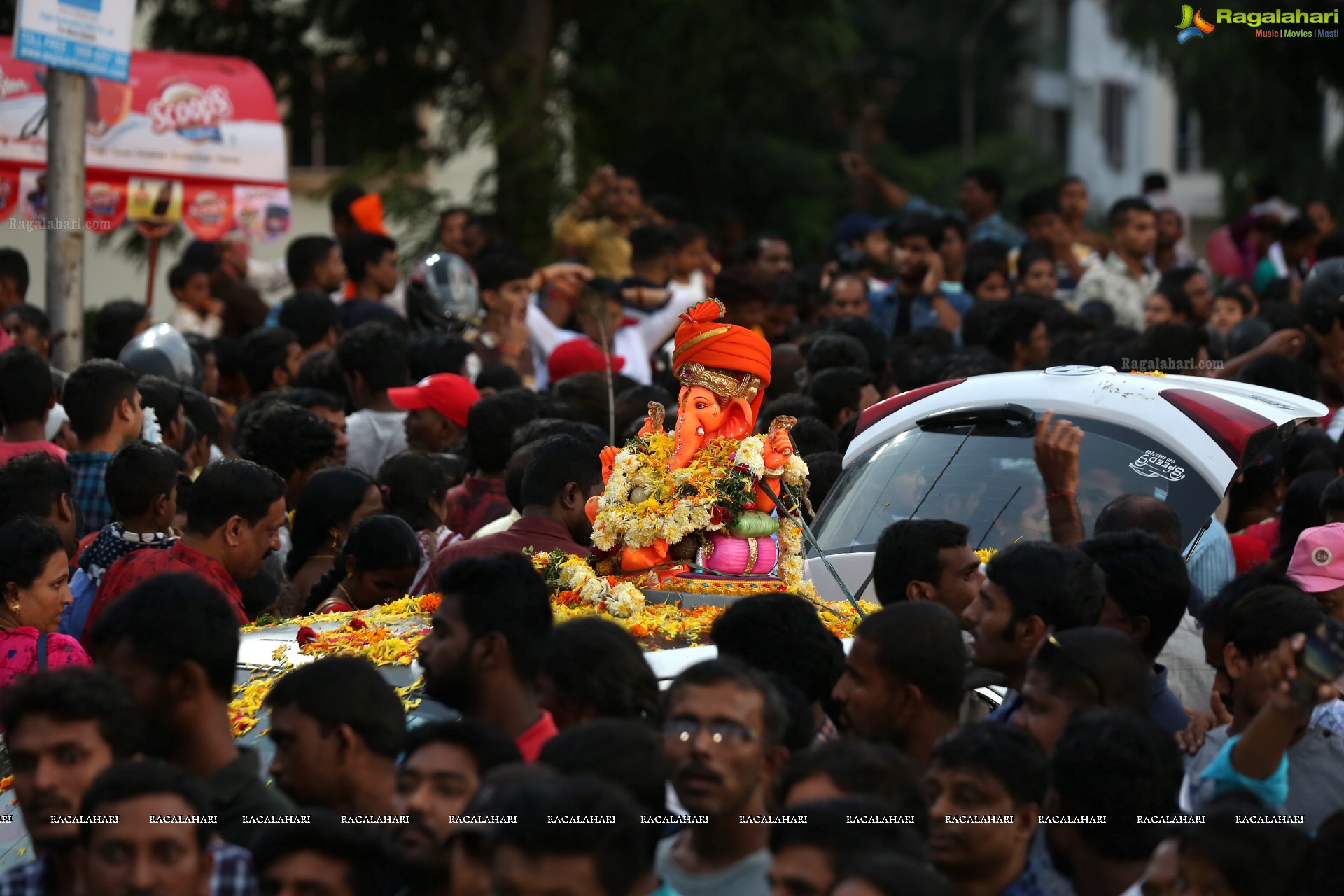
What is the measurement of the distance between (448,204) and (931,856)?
1357cm

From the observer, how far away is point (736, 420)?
20.4 ft

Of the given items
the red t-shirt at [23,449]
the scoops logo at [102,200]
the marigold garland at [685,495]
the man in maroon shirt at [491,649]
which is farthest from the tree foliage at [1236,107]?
the man in maroon shirt at [491,649]

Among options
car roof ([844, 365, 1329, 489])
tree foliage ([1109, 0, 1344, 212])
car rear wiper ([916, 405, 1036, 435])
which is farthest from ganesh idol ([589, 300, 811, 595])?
tree foliage ([1109, 0, 1344, 212])

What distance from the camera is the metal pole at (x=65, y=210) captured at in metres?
9.41

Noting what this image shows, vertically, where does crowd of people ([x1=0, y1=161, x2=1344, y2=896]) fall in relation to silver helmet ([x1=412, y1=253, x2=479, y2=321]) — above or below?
below

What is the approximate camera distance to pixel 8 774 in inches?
205

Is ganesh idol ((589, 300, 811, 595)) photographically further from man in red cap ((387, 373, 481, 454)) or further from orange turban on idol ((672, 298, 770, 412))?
man in red cap ((387, 373, 481, 454))

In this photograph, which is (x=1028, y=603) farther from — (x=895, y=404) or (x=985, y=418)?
(x=895, y=404)

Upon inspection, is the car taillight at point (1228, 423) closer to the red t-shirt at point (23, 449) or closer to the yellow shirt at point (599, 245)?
the red t-shirt at point (23, 449)

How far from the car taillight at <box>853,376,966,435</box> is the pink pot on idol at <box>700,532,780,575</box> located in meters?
1.35

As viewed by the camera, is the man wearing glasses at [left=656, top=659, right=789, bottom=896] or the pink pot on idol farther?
the pink pot on idol

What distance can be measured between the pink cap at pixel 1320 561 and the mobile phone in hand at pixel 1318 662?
205 centimetres

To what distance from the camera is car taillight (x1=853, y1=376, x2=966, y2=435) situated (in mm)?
7242

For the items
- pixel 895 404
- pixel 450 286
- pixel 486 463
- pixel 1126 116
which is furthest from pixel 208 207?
pixel 1126 116
